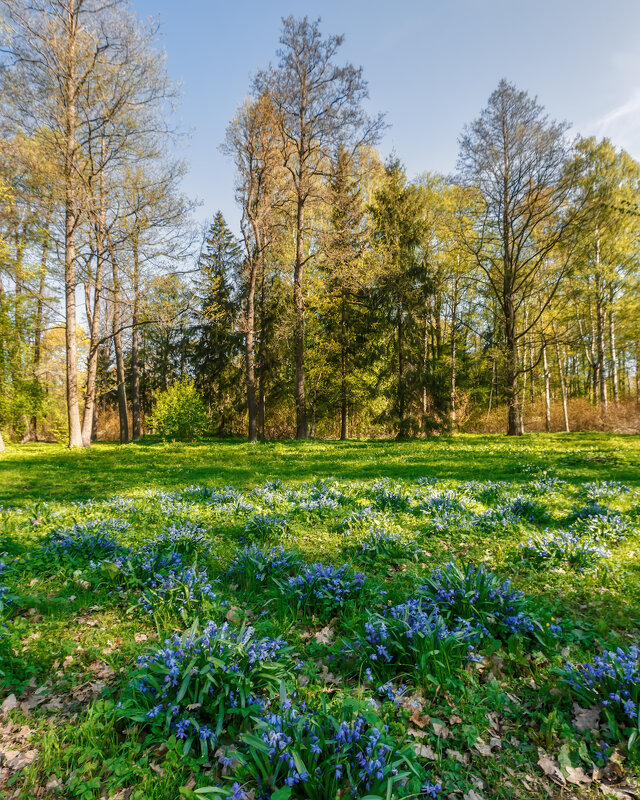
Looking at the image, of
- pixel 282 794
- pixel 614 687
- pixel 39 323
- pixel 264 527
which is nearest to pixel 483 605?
pixel 614 687

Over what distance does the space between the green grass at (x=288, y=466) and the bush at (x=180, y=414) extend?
19.3ft

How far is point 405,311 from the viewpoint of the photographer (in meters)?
20.9

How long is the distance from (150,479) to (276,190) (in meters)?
16.9

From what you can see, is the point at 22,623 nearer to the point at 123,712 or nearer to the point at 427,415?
the point at 123,712

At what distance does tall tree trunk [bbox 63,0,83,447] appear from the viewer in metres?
15.1

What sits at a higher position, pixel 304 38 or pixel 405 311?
pixel 304 38

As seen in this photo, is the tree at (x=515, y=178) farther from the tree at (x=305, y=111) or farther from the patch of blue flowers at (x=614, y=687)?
the patch of blue flowers at (x=614, y=687)

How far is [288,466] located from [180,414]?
1203cm

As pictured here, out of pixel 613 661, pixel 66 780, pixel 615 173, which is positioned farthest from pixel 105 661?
pixel 615 173

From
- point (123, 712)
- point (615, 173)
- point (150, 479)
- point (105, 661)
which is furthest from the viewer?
point (615, 173)

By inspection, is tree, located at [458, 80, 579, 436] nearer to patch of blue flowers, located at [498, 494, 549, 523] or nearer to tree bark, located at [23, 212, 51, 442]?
patch of blue flowers, located at [498, 494, 549, 523]

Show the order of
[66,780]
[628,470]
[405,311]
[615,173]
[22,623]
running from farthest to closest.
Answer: [615,173]
[405,311]
[628,470]
[22,623]
[66,780]

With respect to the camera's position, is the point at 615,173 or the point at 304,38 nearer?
the point at 304,38

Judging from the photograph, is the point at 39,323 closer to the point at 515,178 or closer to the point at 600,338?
the point at 515,178
